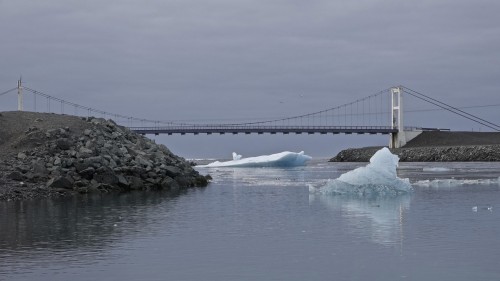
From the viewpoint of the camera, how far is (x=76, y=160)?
2948 cm

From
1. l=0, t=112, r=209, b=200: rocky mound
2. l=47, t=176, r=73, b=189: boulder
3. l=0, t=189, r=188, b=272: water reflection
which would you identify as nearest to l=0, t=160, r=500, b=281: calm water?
l=0, t=189, r=188, b=272: water reflection

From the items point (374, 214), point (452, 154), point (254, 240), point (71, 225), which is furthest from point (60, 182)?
point (452, 154)

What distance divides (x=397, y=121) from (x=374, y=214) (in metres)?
97.0

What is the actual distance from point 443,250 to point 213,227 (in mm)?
5821

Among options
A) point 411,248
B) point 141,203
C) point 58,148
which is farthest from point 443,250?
point 58,148

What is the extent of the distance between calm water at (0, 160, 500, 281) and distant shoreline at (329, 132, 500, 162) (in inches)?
2628

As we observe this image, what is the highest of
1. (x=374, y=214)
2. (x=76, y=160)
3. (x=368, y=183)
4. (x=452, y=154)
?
(x=452, y=154)

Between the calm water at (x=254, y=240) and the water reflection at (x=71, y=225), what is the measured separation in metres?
0.03

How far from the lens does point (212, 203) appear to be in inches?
963

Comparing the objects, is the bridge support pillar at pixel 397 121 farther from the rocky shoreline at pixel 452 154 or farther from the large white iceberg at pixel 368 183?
the large white iceberg at pixel 368 183

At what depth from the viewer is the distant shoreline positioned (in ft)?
290

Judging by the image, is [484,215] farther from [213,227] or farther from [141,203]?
[141,203]

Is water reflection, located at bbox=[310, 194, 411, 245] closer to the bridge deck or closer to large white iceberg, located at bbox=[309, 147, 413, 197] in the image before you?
large white iceberg, located at bbox=[309, 147, 413, 197]

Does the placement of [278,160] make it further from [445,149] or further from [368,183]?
[368,183]
